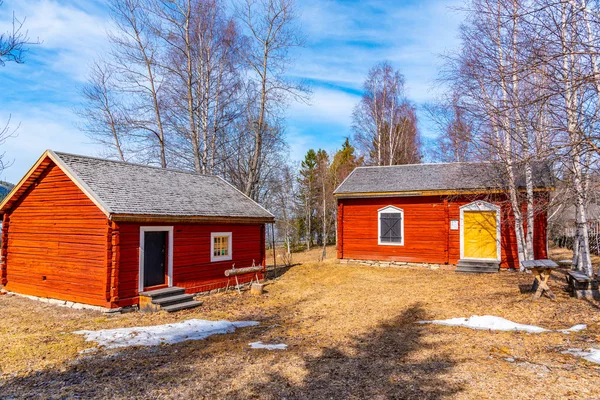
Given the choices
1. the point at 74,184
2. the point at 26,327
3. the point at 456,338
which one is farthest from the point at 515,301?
the point at 74,184

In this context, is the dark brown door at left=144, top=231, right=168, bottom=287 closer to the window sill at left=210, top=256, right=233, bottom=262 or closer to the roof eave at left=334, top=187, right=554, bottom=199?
the window sill at left=210, top=256, right=233, bottom=262

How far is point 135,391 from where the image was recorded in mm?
5375

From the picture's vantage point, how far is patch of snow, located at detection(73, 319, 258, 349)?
26.2 feet

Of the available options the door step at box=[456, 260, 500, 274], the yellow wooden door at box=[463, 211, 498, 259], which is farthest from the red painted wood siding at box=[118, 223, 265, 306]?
the yellow wooden door at box=[463, 211, 498, 259]

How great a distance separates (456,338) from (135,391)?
5.59m

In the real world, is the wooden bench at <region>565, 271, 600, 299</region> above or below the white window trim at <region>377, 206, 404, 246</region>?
below

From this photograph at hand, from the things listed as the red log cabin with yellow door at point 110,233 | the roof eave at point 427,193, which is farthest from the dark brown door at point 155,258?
the roof eave at point 427,193

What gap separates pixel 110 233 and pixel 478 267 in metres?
13.3

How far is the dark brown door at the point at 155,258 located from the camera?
39.3 ft

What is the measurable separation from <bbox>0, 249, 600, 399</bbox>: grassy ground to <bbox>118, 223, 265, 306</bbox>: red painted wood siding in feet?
3.91

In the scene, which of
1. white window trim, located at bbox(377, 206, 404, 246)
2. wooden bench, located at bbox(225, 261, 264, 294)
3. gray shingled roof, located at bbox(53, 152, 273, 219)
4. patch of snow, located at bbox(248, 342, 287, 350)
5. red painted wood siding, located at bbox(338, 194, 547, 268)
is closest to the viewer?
patch of snow, located at bbox(248, 342, 287, 350)

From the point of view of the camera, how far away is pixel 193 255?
13.0 metres

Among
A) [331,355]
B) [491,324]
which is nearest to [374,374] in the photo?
[331,355]

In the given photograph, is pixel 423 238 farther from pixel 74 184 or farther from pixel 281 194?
pixel 281 194
